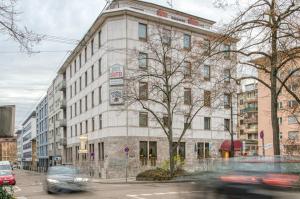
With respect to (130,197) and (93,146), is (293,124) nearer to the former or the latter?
(93,146)

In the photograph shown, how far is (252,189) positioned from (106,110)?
4228cm

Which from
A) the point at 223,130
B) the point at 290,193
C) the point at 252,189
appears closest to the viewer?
the point at 290,193

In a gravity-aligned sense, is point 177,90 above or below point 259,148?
above

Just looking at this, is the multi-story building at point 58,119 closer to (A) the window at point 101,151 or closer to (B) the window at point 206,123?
(A) the window at point 101,151

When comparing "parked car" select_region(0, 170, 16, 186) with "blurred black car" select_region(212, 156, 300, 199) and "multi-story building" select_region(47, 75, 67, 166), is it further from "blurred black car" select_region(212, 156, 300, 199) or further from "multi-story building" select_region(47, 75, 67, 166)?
"multi-story building" select_region(47, 75, 67, 166)


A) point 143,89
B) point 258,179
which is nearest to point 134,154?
point 143,89

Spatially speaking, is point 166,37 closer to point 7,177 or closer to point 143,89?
point 143,89

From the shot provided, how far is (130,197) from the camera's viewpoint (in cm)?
2133

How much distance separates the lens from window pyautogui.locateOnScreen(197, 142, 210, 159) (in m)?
57.5

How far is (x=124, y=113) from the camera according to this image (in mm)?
50594

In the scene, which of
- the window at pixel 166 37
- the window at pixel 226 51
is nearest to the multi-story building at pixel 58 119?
the window at pixel 166 37

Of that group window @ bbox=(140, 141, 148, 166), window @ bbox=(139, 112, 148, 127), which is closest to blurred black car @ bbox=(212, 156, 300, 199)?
window @ bbox=(140, 141, 148, 166)

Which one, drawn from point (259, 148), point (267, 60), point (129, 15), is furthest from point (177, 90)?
point (259, 148)

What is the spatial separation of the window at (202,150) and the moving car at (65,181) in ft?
112
